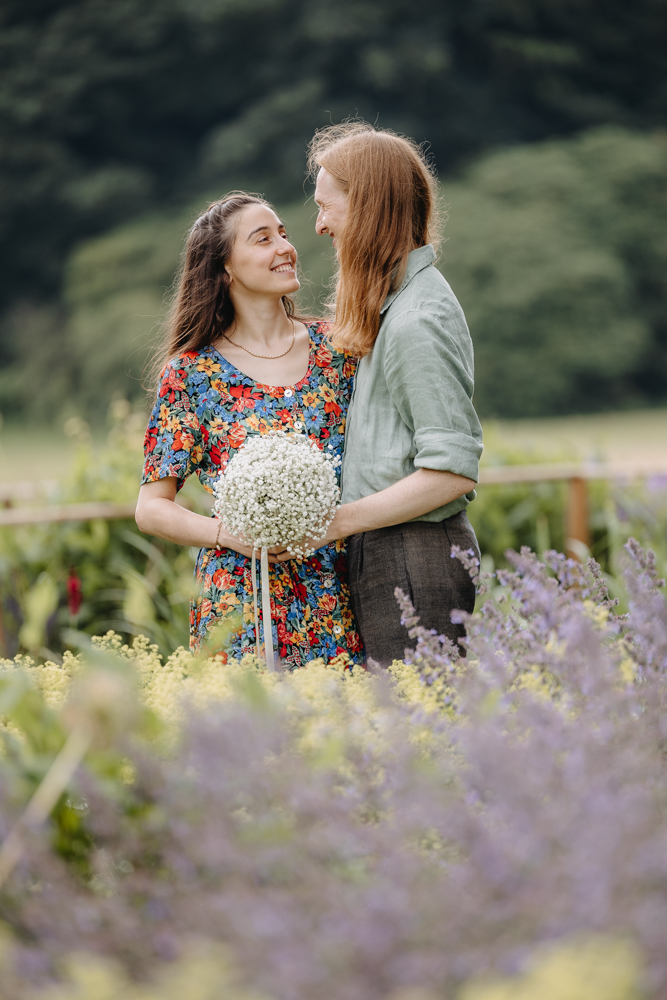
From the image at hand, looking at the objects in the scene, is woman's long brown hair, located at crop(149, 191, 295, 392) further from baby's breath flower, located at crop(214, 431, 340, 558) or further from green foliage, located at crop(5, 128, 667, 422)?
green foliage, located at crop(5, 128, 667, 422)

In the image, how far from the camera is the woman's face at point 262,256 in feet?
7.95

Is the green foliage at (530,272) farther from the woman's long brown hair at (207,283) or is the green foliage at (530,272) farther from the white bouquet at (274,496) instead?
the white bouquet at (274,496)

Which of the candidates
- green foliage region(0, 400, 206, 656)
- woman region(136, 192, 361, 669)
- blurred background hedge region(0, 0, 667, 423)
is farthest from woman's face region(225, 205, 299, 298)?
blurred background hedge region(0, 0, 667, 423)

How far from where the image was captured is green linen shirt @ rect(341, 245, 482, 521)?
207 centimetres

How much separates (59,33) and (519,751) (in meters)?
29.8

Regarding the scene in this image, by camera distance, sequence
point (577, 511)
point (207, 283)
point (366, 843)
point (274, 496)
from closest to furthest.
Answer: point (366, 843) < point (274, 496) < point (207, 283) < point (577, 511)

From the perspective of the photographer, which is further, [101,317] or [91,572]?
[101,317]

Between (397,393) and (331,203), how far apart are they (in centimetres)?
48

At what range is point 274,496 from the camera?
2.01m

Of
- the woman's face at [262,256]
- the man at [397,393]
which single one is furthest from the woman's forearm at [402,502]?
the woman's face at [262,256]

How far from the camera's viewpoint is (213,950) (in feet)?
3.29

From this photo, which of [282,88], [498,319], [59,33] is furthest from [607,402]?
[59,33]

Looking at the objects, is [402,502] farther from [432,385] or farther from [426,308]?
[426,308]

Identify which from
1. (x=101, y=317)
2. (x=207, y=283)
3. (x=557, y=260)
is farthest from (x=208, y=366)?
(x=101, y=317)
